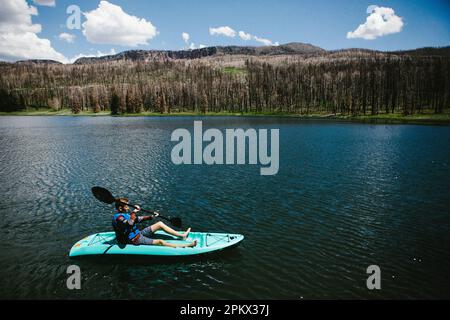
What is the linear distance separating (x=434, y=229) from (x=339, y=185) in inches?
395

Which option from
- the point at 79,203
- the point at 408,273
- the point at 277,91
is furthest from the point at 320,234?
the point at 277,91

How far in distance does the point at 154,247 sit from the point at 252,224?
7010 mm

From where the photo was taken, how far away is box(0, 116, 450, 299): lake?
42.6 feet

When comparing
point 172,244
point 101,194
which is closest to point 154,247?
point 172,244

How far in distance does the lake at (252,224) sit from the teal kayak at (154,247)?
1.77 feet

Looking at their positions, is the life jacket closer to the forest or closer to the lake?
the lake

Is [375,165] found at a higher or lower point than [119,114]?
lower

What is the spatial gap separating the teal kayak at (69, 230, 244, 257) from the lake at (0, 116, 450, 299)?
0.54 meters

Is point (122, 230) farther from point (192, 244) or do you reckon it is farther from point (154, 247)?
point (192, 244)

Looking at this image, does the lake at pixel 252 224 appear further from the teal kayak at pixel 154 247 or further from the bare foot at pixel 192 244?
the bare foot at pixel 192 244
